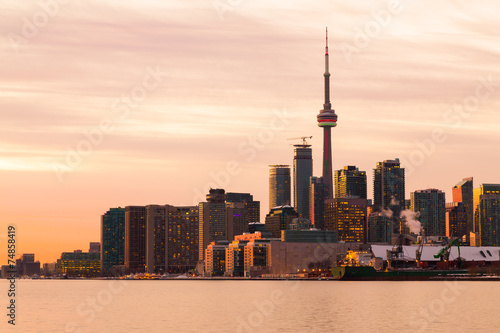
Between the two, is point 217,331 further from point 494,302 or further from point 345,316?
point 494,302

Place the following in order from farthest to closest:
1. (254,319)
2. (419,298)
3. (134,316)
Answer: (419,298) → (134,316) → (254,319)

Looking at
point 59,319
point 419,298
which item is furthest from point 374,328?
point 419,298

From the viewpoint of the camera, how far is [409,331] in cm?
10375

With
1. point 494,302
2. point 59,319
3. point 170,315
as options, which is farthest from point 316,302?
point 59,319

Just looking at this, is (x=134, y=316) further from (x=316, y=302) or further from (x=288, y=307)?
(x=316, y=302)

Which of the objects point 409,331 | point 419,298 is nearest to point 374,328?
point 409,331

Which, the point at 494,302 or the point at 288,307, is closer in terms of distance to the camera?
the point at 288,307

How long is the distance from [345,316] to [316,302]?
42892 mm

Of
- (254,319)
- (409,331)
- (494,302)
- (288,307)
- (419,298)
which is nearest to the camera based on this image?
(409,331)

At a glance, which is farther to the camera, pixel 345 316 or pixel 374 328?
pixel 345 316

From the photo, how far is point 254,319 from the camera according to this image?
404 ft

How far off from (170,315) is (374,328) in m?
37.9

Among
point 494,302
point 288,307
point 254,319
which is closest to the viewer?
point 254,319

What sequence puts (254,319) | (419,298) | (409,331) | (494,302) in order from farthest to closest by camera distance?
(419,298), (494,302), (254,319), (409,331)
